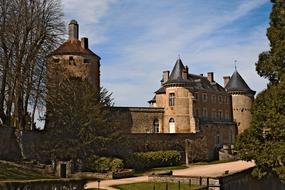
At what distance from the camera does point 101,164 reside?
2892cm

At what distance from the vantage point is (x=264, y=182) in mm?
23391

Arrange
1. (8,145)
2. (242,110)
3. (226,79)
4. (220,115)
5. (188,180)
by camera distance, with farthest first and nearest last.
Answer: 1. (226,79)
2. (242,110)
3. (220,115)
4. (8,145)
5. (188,180)

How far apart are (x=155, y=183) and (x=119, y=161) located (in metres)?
7.98

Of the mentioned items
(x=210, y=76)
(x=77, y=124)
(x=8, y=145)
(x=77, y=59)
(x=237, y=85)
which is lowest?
(x=8, y=145)

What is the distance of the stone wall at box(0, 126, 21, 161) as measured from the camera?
26203 mm

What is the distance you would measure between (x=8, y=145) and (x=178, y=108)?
1984 centimetres

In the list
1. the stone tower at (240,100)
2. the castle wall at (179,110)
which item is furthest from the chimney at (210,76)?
the castle wall at (179,110)

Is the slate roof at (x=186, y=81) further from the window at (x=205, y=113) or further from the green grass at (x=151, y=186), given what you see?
the green grass at (x=151, y=186)

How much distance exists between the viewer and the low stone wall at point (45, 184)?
38.0 ft

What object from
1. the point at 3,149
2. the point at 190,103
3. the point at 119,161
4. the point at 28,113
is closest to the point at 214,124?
the point at 190,103

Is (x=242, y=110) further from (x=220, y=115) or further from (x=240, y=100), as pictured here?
(x=220, y=115)

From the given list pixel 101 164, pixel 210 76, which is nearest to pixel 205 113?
pixel 210 76

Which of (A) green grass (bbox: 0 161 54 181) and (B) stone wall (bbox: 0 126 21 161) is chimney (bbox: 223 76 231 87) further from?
(A) green grass (bbox: 0 161 54 181)

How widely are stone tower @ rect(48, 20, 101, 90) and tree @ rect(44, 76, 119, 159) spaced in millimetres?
4476
